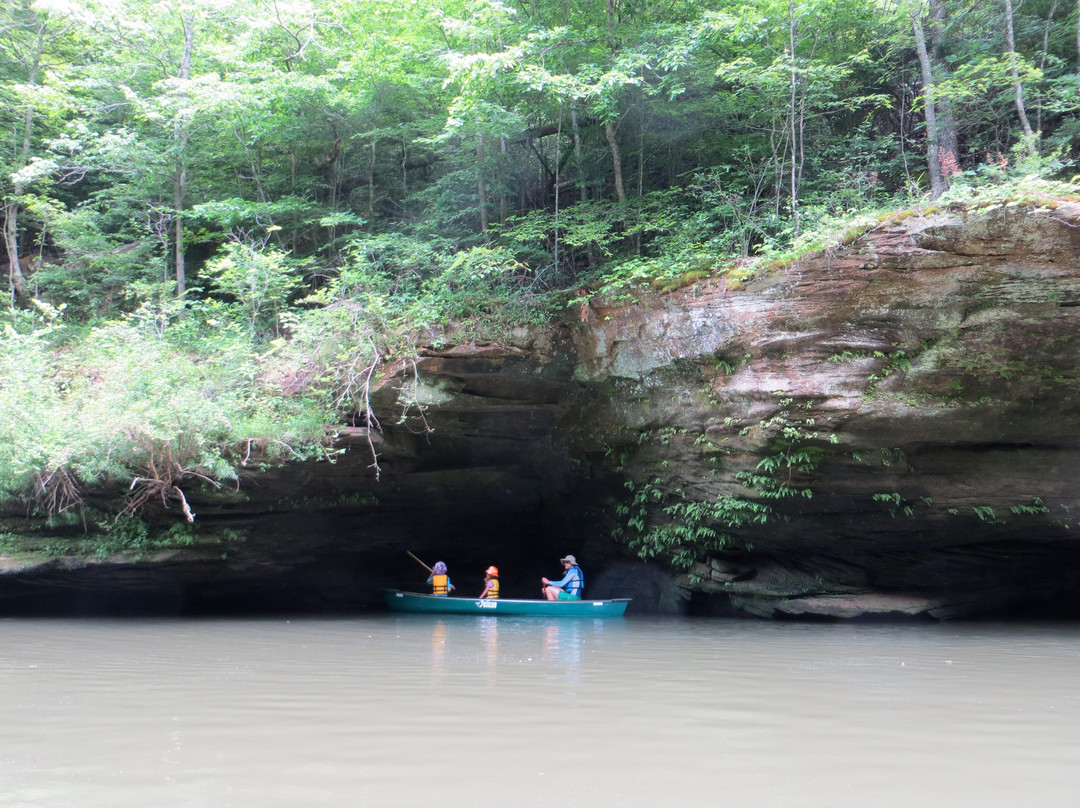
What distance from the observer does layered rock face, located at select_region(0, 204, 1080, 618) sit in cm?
853

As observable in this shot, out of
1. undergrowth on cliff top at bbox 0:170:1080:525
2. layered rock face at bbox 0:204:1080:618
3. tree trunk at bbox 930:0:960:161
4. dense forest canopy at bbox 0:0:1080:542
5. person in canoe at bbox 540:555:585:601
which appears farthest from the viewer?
person in canoe at bbox 540:555:585:601

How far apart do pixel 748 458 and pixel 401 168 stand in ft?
30.1

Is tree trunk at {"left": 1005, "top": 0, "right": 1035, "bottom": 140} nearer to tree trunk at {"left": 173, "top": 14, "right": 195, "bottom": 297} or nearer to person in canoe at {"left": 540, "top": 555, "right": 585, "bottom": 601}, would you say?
person in canoe at {"left": 540, "top": 555, "right": 585, "bottom": 601}

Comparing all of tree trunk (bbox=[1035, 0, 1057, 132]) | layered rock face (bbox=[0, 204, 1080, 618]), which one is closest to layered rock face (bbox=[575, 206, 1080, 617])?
layered rock face (bbox=[0, 204, 1080, 618])

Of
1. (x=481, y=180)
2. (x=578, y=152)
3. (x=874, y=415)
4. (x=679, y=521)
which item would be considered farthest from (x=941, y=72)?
(x=679, y=521)

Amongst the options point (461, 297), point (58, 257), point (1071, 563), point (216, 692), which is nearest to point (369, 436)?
point (461, 297)

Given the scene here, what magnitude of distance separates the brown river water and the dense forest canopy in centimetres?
409

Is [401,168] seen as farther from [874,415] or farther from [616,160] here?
[874,415]

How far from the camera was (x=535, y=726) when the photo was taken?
412 centimetres

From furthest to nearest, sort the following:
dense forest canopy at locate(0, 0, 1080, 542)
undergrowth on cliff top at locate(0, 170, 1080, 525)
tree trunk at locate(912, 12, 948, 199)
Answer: dense forest canopy at locate(0, 0, 1080, 542) < tree trunk at locate(912, 12, 948, 199) < undergrowth on cliff top at locate(0, 170, 1080, 525)

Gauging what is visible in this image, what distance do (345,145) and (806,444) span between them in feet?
34.1

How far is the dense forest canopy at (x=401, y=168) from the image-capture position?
10055mm

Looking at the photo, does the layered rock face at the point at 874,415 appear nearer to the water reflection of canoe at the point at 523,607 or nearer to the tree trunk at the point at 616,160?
the water reflection of canoe at the point at 523,607

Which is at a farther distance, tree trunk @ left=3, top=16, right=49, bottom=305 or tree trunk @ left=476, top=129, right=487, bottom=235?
tree trunk @ left=3, top=16, right=49, bottom=305
